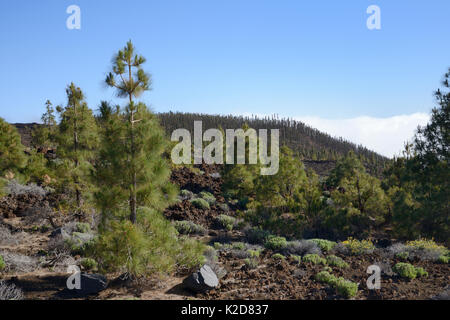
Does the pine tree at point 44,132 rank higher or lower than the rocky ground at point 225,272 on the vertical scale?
higher

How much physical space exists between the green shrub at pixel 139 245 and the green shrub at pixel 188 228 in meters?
6.17

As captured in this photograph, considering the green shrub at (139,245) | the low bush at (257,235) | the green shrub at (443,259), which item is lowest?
the low bush at (257,235)

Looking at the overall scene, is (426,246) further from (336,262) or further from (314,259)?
(314,259)

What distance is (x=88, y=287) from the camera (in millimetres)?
7863

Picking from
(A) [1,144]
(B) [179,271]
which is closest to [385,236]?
(B) [179,271]

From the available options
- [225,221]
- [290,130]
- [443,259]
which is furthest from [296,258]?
[290,130]

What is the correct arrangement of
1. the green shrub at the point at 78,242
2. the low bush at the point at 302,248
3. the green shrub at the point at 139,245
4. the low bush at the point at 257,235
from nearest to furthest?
1. the green shrub at the point at 139,245
2. the green shrub at the point at 78,242
3. the low bush at the point at 302,248
4. the low bush at the point at 257,235

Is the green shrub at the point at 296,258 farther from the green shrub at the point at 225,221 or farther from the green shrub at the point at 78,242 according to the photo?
the green shrub at the point at 78,242

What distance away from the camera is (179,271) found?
9414 millimetres

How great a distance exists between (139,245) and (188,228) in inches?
313

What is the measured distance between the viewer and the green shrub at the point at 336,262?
1049 centimetres

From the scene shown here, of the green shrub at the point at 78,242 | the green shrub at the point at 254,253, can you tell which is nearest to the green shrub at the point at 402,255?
the green shrub at the point at 254,253
